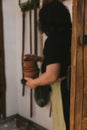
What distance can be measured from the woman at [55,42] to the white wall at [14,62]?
1410mm

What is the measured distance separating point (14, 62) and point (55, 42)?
5.71 ft

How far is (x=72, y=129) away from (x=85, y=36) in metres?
0.51

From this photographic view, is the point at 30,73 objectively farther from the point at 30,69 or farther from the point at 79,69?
the point at 79,69

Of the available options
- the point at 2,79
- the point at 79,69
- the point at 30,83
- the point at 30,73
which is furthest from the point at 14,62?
the point at 79,69

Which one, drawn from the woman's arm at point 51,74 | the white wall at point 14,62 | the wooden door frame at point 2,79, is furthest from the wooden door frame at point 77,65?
the wooden door frame at point 2,79

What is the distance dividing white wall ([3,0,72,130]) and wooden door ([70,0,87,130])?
5.28ft

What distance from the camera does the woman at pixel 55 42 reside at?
136cm

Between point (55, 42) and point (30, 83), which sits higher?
point (55, 42)

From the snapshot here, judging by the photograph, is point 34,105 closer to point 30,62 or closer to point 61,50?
point 30,62

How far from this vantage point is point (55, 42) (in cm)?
137

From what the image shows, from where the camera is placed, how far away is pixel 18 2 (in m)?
2.87

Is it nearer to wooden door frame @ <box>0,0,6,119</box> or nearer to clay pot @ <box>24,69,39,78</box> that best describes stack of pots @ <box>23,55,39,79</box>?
clay pot @ <box>24,69,39,78</box>

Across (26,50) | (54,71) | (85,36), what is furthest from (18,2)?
(85,36)

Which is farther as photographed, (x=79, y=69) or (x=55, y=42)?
(x=55, y=42)
